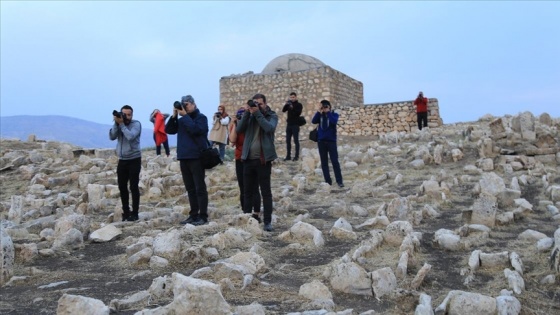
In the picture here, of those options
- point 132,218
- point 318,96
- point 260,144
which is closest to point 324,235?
point 260,144

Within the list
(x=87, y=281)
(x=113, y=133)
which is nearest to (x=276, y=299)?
(x=87, y=281)

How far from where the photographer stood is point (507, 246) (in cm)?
483

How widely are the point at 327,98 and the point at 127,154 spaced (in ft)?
44.2

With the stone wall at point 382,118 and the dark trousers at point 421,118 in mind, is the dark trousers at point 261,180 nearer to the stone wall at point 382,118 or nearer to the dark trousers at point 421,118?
the dark trousers at point 421,118

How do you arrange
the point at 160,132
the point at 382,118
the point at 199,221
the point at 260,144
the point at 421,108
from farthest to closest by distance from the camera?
1. the point at 382,118
2. the point at 421,108
3. the point at 160,132
4. the point at 199,221
5. the point at 260,144

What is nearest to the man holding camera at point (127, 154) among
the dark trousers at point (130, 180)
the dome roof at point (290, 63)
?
the dark trousers at point (130, 180)

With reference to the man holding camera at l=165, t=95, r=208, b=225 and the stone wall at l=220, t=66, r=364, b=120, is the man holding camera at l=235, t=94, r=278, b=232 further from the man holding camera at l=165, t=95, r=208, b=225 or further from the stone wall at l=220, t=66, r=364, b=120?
the stone wall at l=220, t=66, r=364, b=120

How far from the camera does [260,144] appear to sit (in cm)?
591

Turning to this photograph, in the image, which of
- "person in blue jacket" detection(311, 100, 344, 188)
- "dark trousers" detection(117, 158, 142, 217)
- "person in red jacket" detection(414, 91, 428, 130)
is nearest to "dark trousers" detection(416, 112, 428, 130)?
"person in red jacket" detection(414, 91, 428, 130)

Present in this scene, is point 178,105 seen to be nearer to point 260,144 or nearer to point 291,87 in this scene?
point 260,144

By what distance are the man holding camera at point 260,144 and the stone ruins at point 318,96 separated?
13.1 metres

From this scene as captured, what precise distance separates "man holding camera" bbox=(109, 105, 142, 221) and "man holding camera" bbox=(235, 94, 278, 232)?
5.08 ft

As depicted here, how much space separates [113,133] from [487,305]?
5.08 m

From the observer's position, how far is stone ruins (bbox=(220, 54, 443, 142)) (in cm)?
1867
